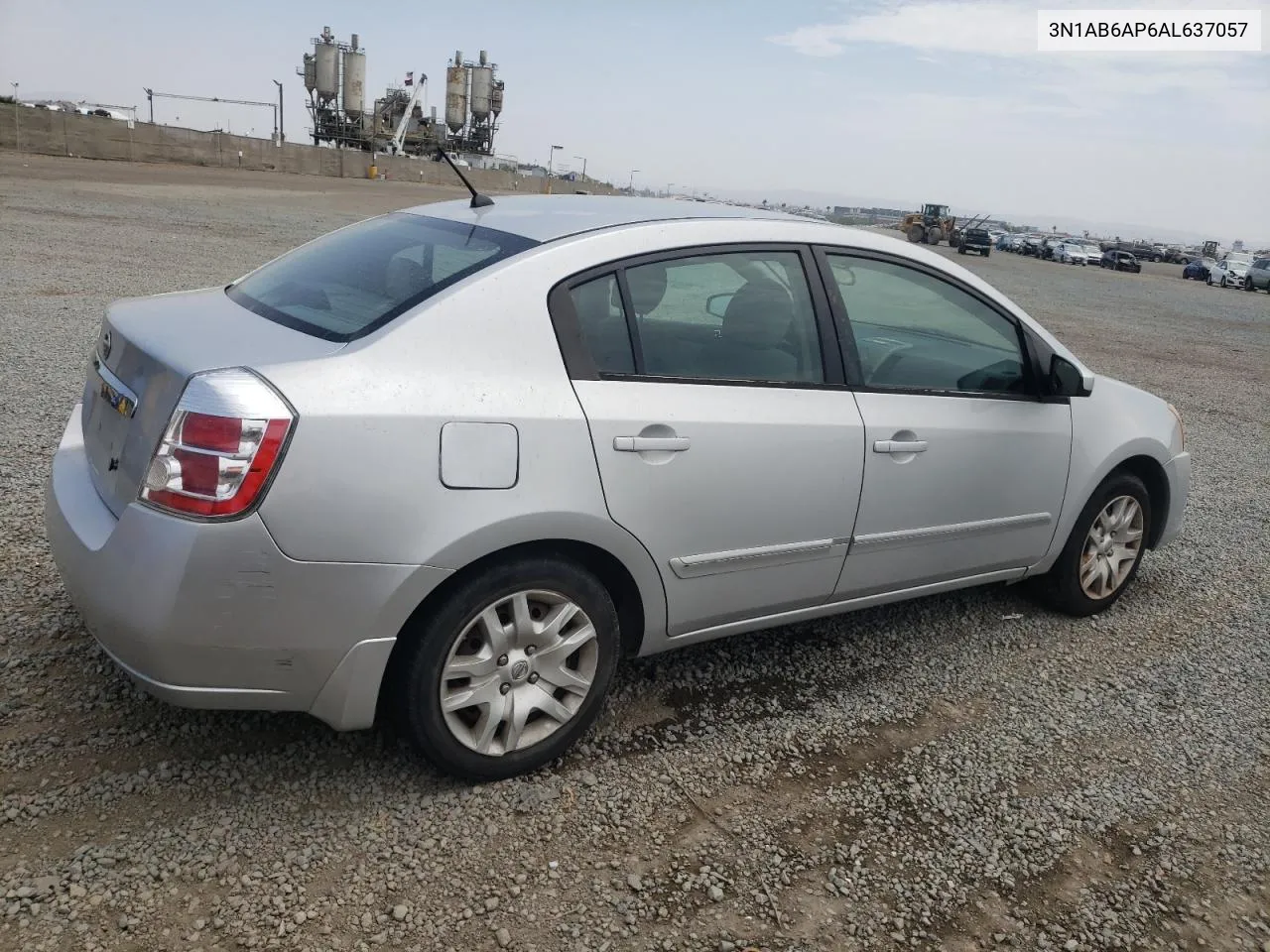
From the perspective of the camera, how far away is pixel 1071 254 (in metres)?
58.8

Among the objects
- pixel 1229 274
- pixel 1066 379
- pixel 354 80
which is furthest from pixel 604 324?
pixel 354 80

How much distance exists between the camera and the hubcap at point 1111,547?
4.44 meters

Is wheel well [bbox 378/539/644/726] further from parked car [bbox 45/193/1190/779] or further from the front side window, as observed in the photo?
the front side window

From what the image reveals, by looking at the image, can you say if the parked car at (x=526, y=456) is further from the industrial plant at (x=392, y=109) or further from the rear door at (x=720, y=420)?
the industrial plant at (x=392, y=109)

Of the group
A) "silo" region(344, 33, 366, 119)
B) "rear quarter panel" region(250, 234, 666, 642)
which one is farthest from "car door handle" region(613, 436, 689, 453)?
"silo" region(344, 33, 366, 119)

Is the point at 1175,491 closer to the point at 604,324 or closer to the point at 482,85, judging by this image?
the point at 604,324

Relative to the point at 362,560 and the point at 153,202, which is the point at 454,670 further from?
the point at 153,202

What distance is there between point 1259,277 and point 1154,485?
4475 centimetres

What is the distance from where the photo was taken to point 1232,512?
255 inches

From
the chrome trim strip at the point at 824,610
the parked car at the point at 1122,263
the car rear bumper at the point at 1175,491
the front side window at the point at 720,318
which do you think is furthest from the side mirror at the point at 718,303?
the parked car at the point at 1122,263

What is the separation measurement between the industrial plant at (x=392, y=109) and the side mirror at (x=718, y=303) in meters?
82.0

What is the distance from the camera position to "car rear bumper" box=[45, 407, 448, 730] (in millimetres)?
2371

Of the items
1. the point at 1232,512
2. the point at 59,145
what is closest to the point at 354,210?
the point at 59,145

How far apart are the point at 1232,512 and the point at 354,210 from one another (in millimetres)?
26901
